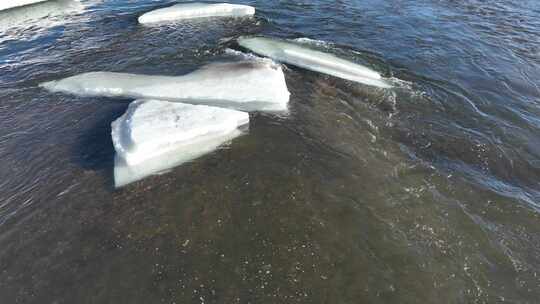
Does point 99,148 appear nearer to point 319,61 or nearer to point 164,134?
point 164,134

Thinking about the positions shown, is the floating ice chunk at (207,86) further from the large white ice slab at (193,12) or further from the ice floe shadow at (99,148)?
the large white ice slab at (193,12)

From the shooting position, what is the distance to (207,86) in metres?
8.53

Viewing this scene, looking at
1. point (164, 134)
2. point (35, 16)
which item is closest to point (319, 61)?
point (164, 134)

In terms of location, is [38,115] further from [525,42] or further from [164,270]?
[525,42]

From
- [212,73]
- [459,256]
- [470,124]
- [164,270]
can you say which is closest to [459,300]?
[459,256]

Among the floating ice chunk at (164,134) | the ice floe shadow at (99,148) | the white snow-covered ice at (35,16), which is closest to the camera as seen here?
the floating ice chunk at (164,134)

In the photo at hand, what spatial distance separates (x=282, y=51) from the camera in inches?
405

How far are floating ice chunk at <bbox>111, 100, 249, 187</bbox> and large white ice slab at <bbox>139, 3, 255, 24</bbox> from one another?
5888 millimetres

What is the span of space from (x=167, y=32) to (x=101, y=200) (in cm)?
697

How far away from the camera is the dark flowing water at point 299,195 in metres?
5.04

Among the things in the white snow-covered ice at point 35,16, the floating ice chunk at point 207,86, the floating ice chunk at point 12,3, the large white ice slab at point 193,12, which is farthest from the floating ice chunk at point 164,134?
the floating ice chunk at point 12,3

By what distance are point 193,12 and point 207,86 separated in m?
5.28

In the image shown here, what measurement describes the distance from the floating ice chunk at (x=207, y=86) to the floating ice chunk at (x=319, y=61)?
0.68 metres

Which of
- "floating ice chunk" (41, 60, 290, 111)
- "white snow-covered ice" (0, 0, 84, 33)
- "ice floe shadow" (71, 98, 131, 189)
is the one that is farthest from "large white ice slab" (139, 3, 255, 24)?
"ice floe shadow" (71, 98, 131, 189)
